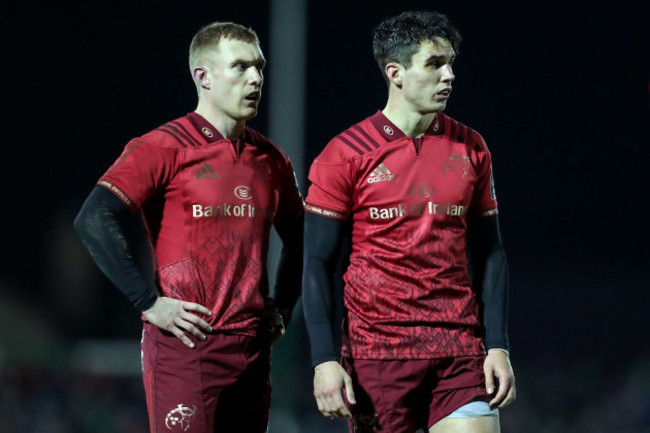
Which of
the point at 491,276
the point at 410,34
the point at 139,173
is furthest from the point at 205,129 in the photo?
the point at 491,276

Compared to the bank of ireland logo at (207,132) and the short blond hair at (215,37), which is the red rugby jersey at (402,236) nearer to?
the bank of ireland logo at (207,132)

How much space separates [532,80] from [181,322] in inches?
198

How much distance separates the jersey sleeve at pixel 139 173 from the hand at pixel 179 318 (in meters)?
0.30

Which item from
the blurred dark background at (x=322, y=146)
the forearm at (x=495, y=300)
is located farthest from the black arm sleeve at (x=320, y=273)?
the blurred dark background at (x=322, y=146)

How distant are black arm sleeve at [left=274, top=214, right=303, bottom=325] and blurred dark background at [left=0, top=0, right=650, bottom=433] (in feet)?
11.0

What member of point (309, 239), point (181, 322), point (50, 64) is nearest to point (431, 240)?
point (309, 239)

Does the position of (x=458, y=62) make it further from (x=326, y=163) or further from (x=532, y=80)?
(x=326, y=163)

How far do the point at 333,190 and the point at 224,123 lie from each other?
0.45 meters

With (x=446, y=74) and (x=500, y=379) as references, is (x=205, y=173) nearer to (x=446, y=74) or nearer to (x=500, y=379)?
(x=446, y=74)

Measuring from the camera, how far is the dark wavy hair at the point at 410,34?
2.98 meters

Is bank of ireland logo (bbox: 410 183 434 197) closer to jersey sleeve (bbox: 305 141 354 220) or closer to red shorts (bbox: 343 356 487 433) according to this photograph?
jersey sleeve (bbox: 305 141 354 220)

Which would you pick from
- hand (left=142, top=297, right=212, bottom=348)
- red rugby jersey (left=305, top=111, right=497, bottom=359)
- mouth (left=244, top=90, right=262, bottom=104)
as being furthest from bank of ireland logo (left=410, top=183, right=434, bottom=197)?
hand (left=142, top=297, right=212, bottom=348)

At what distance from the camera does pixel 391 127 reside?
3.02 meters

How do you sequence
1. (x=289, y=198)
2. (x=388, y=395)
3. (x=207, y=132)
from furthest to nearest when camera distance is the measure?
(x=289, y=198), (x=207, y=132), (x=388, y=395)
